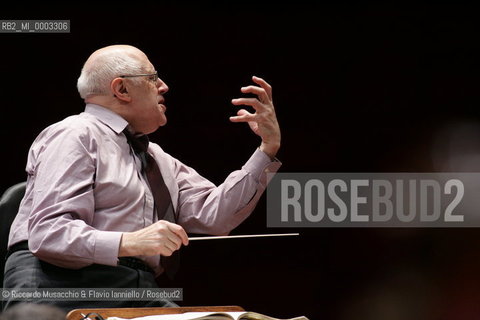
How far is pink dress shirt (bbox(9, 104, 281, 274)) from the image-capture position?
166 centimetres

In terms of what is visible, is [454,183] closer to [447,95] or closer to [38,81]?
[447,95]

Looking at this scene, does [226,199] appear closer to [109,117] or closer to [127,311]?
[109,117]

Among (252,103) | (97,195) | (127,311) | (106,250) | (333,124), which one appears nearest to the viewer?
(127,311)

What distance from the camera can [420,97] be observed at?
2742mm

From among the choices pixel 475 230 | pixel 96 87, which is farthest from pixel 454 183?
pixel 96 87

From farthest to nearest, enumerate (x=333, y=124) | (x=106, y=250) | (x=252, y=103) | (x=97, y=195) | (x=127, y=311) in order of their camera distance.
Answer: (x=333, y=124) → (x=252, y=103) → (x=97, y=195) → (x=106, y=250) → (x=127, y=311)

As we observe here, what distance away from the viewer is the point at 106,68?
196 centimetres

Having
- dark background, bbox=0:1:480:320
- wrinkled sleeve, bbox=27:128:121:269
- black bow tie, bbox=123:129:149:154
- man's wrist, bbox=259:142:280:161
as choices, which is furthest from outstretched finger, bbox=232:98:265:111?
dark background, bbox=0:1:480:320

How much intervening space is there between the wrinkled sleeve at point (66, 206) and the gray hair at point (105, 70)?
0.18 metres

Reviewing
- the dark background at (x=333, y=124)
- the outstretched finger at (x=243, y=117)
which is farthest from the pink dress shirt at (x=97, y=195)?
the dark background at (x=333, y=124)

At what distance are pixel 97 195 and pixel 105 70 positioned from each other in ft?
1.12

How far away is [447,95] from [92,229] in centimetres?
154

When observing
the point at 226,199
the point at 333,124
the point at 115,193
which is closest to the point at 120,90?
the point at 115,193

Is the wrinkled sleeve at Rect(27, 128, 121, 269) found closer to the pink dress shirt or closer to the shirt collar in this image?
the pink dress shirt
